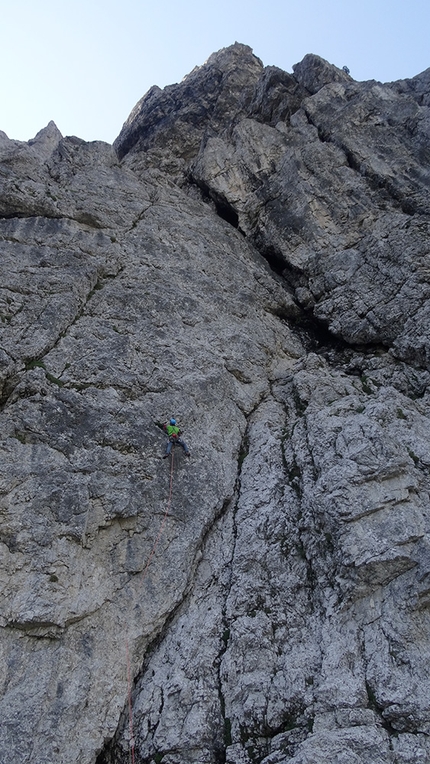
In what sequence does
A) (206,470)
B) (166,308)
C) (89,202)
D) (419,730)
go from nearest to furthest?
(419,730), (206,470), (166,308), (89,202)

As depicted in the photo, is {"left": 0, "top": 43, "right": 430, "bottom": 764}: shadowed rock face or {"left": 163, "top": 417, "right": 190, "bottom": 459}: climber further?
{"left": 163, "top": 417, "right": 190, "bottom": 459}: climber

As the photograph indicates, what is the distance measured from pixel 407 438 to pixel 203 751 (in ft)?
35.8

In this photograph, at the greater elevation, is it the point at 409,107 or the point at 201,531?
the point at 409,107

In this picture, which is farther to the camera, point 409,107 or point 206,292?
point 409,107

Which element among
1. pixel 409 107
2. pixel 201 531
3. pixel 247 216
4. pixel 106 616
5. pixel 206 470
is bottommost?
pixel 106 616

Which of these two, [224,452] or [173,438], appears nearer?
[173,438]

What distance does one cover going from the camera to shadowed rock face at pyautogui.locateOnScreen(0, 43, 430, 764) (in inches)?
459

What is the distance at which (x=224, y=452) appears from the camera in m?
18.2

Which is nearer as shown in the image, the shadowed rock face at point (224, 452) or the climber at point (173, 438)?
the shadowed rock face at point (224, 452)

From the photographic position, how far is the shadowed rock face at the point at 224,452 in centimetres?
1166

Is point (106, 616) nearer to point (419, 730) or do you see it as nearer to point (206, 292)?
point (419, 730)

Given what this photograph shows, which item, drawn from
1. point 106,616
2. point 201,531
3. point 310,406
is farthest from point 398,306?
point 106,616

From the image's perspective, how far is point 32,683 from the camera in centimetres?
1179

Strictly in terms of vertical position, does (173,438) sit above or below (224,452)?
below
